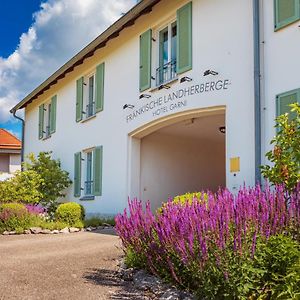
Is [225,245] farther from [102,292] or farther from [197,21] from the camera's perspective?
[197,21]

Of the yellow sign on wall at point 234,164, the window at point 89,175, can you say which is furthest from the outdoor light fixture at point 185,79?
the window at point 89,175

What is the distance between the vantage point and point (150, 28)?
11.7 meters

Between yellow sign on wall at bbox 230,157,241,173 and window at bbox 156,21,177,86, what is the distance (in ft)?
9.44

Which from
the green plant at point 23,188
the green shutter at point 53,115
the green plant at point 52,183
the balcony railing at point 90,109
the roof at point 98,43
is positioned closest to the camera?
the roof at point 98,43

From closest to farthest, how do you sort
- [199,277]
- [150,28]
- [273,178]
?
[199,277] → [273,178] → [150,28]

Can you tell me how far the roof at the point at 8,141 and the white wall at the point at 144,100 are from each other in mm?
10450

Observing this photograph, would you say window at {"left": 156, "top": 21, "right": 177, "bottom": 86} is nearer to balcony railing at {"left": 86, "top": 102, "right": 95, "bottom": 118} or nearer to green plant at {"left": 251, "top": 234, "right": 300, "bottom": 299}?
balcony railing at {"left": 86, "top": 102, "right": 95, "bottom": 118}

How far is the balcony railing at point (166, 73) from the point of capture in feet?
36.0

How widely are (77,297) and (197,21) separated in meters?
6.93

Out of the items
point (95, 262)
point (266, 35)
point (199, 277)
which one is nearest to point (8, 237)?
point (95, 262)

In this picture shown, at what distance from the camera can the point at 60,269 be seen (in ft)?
20.2

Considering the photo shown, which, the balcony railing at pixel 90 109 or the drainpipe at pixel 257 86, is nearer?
the drainpipe at pixel 257 86

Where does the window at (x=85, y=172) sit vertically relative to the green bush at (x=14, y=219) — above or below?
above

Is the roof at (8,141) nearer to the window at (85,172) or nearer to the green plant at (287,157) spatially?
the window at (85,172)
